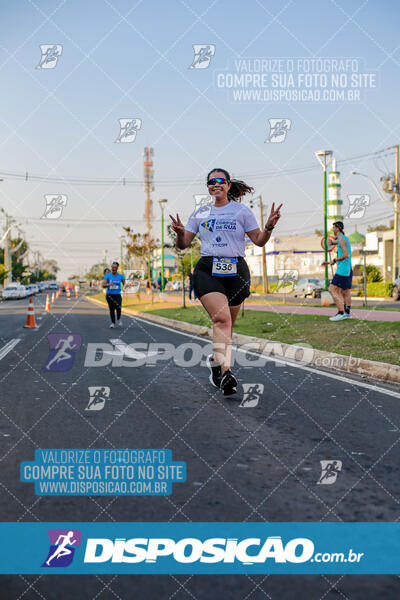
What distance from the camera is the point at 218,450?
13.9 feet

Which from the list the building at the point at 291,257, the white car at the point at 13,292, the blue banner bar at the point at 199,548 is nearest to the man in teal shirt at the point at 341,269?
the blue banner bar at the point at 199,548

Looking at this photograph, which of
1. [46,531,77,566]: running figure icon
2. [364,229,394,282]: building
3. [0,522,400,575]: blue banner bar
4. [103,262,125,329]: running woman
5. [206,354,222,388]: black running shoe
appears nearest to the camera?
[0,522,400,575]: blue banner bar

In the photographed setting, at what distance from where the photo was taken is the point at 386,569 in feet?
8.35

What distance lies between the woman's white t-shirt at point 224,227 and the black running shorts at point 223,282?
12 centimetres

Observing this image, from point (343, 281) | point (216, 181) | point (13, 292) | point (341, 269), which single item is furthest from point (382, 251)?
point (216, 181)

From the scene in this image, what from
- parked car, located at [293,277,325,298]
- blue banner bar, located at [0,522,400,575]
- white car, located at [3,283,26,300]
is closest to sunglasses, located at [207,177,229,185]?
→ blue banner bar, located at [0,522,400,575]

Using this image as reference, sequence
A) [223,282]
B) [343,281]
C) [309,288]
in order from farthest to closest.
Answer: [309,288] → [343,281] → [223,282]

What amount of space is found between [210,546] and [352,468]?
140cm

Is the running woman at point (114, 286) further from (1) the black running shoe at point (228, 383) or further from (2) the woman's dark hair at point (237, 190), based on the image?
(1) the black running shoe at point (228, 383)

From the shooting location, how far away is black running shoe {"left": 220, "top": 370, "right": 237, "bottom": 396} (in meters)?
6.14

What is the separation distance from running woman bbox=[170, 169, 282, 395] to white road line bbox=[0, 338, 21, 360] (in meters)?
4.78

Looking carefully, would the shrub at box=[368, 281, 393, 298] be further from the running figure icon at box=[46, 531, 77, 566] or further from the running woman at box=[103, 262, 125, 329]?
the running figure icon at box=[46, 531, 77, 566]

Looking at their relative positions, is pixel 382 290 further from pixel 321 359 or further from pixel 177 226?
→ pixel 177 226

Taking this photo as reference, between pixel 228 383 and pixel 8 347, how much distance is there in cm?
652
